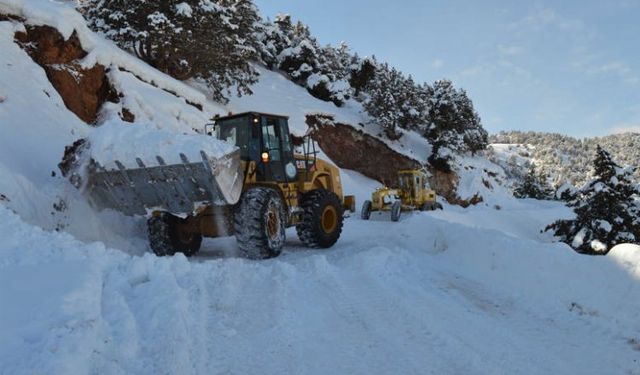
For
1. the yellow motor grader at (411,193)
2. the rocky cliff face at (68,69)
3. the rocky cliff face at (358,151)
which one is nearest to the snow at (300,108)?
the rocky cliff face at (358,151)

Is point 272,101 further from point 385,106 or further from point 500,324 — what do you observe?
point 500,324

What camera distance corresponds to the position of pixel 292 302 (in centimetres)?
525

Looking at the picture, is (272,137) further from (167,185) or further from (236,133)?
(167,185)

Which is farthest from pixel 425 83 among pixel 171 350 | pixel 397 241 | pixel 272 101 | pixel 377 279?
pixel 171 350

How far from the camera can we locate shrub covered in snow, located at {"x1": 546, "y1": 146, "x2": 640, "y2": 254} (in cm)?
1481

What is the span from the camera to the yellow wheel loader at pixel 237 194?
751cm

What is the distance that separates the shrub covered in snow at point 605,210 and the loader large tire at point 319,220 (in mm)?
8800

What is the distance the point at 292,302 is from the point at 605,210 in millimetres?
14255

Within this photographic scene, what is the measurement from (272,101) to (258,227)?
2184cm

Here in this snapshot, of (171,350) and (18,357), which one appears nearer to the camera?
(18,357)

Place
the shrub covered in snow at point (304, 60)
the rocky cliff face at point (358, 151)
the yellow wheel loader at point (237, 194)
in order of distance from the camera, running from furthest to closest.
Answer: the shrub covered in snow at point (304, 60)
the rocky cliff face at point (358, 151)
the yellow wheel loader at point (237, 194)

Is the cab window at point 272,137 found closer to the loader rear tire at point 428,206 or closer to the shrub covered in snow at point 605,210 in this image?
the shrub covered in snow at point 605,210

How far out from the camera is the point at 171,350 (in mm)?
3514

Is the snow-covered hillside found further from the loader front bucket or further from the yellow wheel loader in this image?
the loader front bucket
